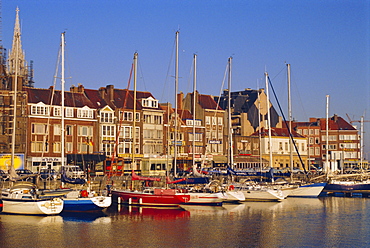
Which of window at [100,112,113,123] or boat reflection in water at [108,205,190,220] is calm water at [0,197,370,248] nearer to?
boat reflection in water at [108,205,190,220]

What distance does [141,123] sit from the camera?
91.2 m

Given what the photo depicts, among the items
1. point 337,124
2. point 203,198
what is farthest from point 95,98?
point 337,124

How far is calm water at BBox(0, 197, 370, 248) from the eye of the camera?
127 ft

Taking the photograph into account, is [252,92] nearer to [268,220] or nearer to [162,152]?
[162,152]

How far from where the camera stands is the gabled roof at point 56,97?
81.5 meters

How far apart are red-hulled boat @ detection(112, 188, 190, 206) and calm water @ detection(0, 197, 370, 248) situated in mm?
1165

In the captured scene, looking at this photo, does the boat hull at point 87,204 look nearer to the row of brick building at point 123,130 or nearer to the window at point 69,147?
the row of brick building at point 123,130

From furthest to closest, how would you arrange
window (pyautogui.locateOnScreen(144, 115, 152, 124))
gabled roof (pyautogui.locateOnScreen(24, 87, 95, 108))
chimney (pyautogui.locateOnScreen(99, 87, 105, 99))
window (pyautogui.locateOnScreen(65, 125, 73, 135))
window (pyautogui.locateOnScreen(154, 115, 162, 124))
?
window (pyautogui.locateOnScreen(154, 115, 162, 124)), window (pyautogui.locateOnScreen(144, 115, 152, 124)), chimney (pyautogui.locateOnScreen(99, 87, 105, 99)), window (pyautogui.locateOnScreen(65, 125, 73, 135)), gabled roof (pyautogui.locateOnScreen(24, 87, 95, 108))

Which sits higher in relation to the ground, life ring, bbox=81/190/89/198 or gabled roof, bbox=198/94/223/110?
gabled roof, bbox=198/94/223/110

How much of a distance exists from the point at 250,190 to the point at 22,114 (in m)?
35.9

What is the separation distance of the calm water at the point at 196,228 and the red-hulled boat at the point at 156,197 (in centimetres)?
117

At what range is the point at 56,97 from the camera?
276ft

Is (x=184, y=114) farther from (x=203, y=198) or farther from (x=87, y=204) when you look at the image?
(x=87, y=204)

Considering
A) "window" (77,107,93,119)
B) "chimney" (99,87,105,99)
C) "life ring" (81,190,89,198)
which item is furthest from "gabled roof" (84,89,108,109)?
"life ring" (81,190,89,198)
